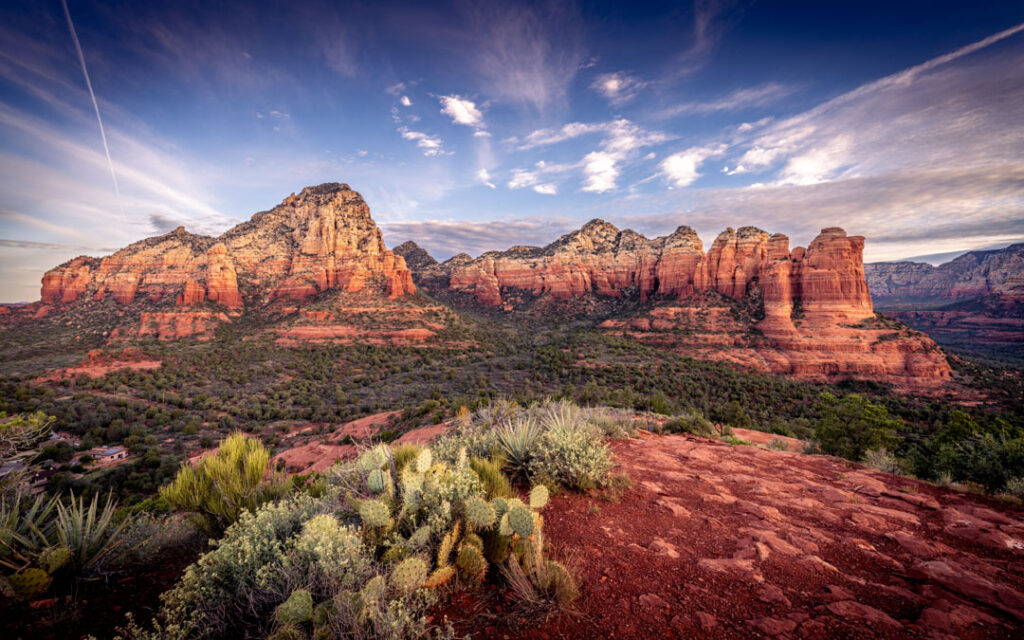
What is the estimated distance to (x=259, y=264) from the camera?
2302 inches

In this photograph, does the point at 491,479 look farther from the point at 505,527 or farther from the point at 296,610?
the point at 296,610

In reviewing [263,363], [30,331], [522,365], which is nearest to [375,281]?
[263,363]

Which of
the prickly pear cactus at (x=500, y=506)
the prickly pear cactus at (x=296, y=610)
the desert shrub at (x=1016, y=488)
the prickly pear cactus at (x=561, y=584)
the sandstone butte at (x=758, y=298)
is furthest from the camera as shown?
the sandstone butte at (x=758, y=298)

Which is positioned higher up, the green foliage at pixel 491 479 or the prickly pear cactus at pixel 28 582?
the prickly pear cactus at pixel 28 582

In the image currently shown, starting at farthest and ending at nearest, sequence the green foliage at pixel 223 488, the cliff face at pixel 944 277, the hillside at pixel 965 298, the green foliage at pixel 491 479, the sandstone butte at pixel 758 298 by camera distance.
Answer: the cliff face at pixel 944 277 < the hillside at pixel 965 298 < the sandstone butte at pixel 758 298 < the green foliage at pixel 491 479 < the green foliage at pixel 223 488

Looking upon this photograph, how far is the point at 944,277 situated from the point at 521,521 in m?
215

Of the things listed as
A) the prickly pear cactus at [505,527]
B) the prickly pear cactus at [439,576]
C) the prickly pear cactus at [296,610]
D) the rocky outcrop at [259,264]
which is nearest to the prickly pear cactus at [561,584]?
the prickly pear cactus at [505,527]

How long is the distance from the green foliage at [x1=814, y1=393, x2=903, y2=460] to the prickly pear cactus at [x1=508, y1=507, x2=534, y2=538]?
9989mm

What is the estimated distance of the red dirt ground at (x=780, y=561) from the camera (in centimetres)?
242

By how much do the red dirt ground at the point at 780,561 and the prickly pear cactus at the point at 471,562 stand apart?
16 cm

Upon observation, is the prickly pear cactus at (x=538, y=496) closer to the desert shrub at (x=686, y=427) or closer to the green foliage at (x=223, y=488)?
the green foliage at (x=223, y=488)

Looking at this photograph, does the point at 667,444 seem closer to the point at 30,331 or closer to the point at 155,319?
the point at 155,319

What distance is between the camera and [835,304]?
134 ft

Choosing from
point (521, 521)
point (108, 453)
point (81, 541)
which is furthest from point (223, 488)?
point (108, 453)
